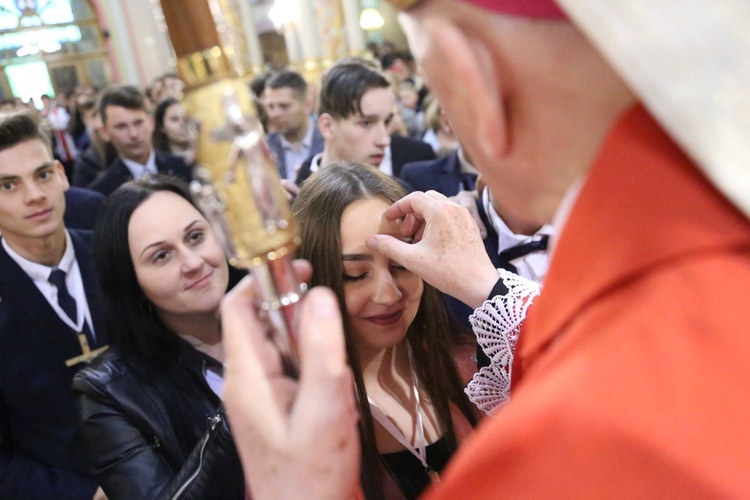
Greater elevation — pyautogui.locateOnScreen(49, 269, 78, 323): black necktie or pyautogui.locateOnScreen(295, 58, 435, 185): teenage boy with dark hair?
pyautogui.locateOnScreen(295, 58, 435, 185): teenage boy with dark hair

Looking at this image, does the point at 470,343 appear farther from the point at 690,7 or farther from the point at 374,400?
the point at 690,7

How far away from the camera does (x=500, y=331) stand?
3.83 feet

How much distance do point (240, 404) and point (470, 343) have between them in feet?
4.12

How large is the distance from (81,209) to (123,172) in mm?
917

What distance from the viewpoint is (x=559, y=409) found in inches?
19.2

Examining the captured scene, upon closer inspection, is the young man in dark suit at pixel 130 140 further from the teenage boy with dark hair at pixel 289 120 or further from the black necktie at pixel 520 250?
the black necktie at pixel 520 250

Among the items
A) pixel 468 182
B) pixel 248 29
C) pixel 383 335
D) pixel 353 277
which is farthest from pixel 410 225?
pixel 248 29

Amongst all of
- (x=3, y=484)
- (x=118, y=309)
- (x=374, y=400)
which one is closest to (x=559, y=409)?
(x=374, y=400)

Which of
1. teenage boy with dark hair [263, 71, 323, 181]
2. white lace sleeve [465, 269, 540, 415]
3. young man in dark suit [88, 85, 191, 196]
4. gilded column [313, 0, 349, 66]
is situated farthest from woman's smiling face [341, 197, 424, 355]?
gilded column [313, 0, 349, 66]

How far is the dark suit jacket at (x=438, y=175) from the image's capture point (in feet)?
9.13

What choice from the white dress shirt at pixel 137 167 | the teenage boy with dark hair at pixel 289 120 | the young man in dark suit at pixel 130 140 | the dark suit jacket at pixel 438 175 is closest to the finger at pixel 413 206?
the dark suit jacket at pixel 438 175

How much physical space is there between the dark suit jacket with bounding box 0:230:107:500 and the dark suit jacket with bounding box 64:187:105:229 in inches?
31.7

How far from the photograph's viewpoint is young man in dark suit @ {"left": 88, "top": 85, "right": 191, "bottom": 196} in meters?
3.92

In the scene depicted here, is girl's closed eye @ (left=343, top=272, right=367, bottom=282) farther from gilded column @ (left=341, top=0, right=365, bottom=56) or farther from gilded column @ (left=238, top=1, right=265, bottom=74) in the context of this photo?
gilded column @ (left=238, top=1, right=265, bottom=74)
